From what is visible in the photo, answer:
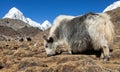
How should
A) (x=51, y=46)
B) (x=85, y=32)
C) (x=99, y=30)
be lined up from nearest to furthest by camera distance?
(x=99, y=30) → (x=85, y=32) → (x=51, y=46)

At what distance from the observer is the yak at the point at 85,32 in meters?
19.1

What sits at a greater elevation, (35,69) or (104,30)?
(104,30)

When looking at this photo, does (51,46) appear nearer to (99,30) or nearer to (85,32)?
(85,32)

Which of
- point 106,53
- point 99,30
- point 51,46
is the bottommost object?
point 106,53

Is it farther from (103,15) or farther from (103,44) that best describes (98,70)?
(103,15)

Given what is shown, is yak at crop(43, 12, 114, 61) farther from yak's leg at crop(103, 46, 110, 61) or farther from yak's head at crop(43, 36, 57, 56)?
yak's head at crop(43, 36, 57, 56)

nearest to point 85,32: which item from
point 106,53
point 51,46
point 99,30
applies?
point 99,30

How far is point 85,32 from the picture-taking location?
1973 centimetres

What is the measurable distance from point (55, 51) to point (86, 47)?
3743mm

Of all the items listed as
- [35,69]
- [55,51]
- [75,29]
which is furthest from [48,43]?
[35,69]

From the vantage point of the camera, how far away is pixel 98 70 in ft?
39.3

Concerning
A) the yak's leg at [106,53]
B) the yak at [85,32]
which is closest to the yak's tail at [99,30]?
the yak at [85,32]

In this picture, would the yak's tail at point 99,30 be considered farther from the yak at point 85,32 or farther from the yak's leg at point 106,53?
the yak's leg at point 106,53

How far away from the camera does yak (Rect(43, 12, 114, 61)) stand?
62.5 ft
